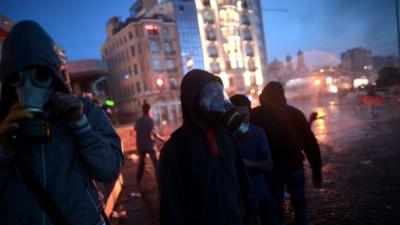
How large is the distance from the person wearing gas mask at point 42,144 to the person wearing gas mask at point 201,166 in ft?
1.95

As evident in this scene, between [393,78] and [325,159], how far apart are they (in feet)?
84.9

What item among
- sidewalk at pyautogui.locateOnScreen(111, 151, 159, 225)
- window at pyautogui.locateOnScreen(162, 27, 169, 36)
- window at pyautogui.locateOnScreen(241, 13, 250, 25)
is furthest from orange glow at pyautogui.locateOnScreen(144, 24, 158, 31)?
sidewalk at pyautogui.locateOnScreen(111, 151, 159, 225)

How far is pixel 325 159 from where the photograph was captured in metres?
8.93

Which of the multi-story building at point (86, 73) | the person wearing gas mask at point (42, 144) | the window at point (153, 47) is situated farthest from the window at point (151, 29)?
the person wearing gas mask at point (42, 144)

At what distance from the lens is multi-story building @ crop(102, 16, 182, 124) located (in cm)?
4888

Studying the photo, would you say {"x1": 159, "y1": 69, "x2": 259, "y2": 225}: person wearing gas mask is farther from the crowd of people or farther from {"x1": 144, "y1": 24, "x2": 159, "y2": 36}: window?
{"x1": 144, "y1": 24, "x2": 159, "y2": 36}: window

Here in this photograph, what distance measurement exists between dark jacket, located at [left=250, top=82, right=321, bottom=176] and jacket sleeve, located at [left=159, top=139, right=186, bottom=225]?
5.58ft

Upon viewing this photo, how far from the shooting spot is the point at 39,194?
58.1 inches

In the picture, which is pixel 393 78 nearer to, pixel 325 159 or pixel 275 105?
pixel 325 159

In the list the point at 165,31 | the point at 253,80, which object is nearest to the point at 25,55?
the point at 165,31

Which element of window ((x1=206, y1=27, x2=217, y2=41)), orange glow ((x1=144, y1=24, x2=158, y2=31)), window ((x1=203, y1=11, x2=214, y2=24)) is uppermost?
window ((x1=203, y1=11, x2=214, y2=24))

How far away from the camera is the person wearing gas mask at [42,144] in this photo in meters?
1.37

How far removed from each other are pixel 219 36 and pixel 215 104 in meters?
57.0

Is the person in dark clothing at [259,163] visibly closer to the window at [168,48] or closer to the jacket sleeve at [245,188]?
the jacket sleeve at [245,188]
